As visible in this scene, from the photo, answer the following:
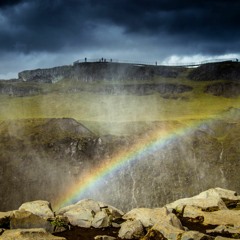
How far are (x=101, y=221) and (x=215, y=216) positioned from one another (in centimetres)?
816

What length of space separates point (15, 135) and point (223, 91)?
9383 cm

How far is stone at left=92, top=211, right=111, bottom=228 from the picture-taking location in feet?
88.6

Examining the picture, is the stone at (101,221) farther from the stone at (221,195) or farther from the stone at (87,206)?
the stone at (221,195)

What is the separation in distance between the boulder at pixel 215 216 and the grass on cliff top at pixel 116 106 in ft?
217

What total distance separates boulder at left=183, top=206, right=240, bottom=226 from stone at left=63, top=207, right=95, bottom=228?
735 cm

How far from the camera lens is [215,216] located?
28.8 metres

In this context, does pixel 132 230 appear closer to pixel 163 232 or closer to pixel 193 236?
pixel 163 232

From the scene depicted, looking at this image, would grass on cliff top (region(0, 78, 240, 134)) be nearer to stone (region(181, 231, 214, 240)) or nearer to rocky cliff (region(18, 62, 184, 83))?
rocky cliff (region(18, 62, 184, 83))

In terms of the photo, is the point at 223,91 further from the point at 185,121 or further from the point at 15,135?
the point at 15,135

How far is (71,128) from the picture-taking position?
8544 centimetres

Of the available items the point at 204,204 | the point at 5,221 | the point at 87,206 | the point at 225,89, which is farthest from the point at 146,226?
the point at 225,89

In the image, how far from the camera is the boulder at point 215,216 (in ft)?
90.9

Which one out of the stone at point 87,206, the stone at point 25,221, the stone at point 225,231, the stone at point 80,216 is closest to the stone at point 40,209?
the stone at point 80,216

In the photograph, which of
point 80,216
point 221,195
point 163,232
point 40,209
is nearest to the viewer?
point 163,232
